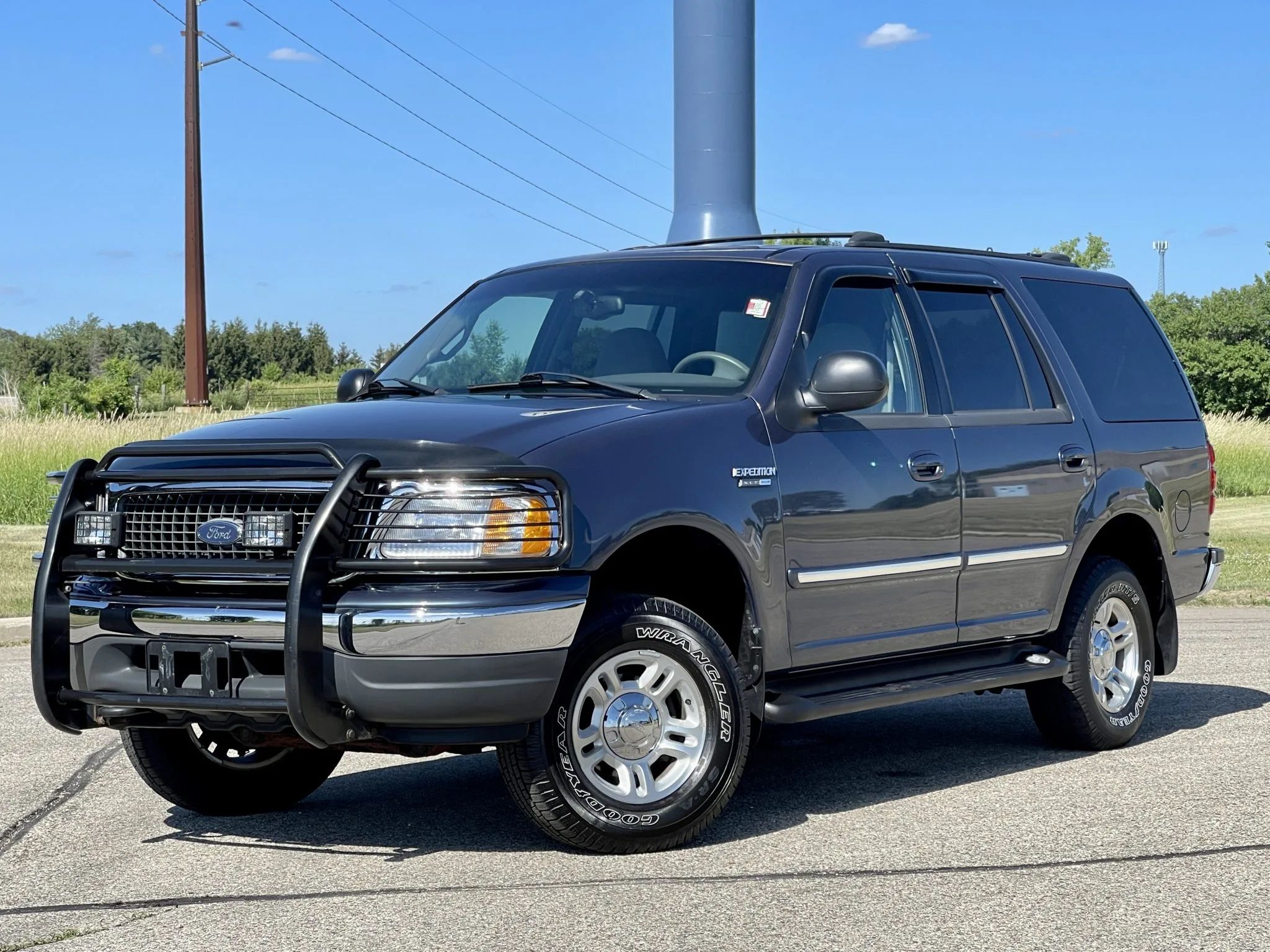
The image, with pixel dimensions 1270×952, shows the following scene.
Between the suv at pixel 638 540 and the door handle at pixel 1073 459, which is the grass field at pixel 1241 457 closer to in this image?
the door handle at pixel 1073 459

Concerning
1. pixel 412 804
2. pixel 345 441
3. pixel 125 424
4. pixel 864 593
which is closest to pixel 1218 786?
pixel 864 593

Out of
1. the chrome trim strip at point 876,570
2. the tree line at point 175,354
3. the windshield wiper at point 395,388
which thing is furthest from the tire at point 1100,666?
the tree line at point 175,354

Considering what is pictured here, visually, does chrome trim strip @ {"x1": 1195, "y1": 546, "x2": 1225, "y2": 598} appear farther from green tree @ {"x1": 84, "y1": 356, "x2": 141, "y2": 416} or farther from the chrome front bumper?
green tree @ {"x1": 84, "y1": 356, "x2": 141, "y2": 416}

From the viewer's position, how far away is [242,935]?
4.69 meters

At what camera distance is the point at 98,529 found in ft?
18.4

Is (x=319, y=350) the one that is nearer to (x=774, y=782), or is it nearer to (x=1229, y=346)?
(x=1229, y=346)

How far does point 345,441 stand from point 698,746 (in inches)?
59.6

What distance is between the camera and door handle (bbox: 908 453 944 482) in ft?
22.0

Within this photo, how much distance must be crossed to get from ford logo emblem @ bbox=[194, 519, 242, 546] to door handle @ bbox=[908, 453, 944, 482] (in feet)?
8.67

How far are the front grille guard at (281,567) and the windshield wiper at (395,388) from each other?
1.18 m

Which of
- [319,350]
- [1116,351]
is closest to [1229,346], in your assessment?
[319,350]

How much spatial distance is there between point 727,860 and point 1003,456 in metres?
2.41

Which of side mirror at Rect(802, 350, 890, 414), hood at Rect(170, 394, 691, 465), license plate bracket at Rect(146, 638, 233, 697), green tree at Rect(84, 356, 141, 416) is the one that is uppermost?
green tree at Rect(84, 356, 141, 416)

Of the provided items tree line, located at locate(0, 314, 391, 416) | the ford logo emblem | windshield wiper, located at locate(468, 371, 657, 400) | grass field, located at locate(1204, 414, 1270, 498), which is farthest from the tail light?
tree line, located at locate(0, 314, 391, 416)
